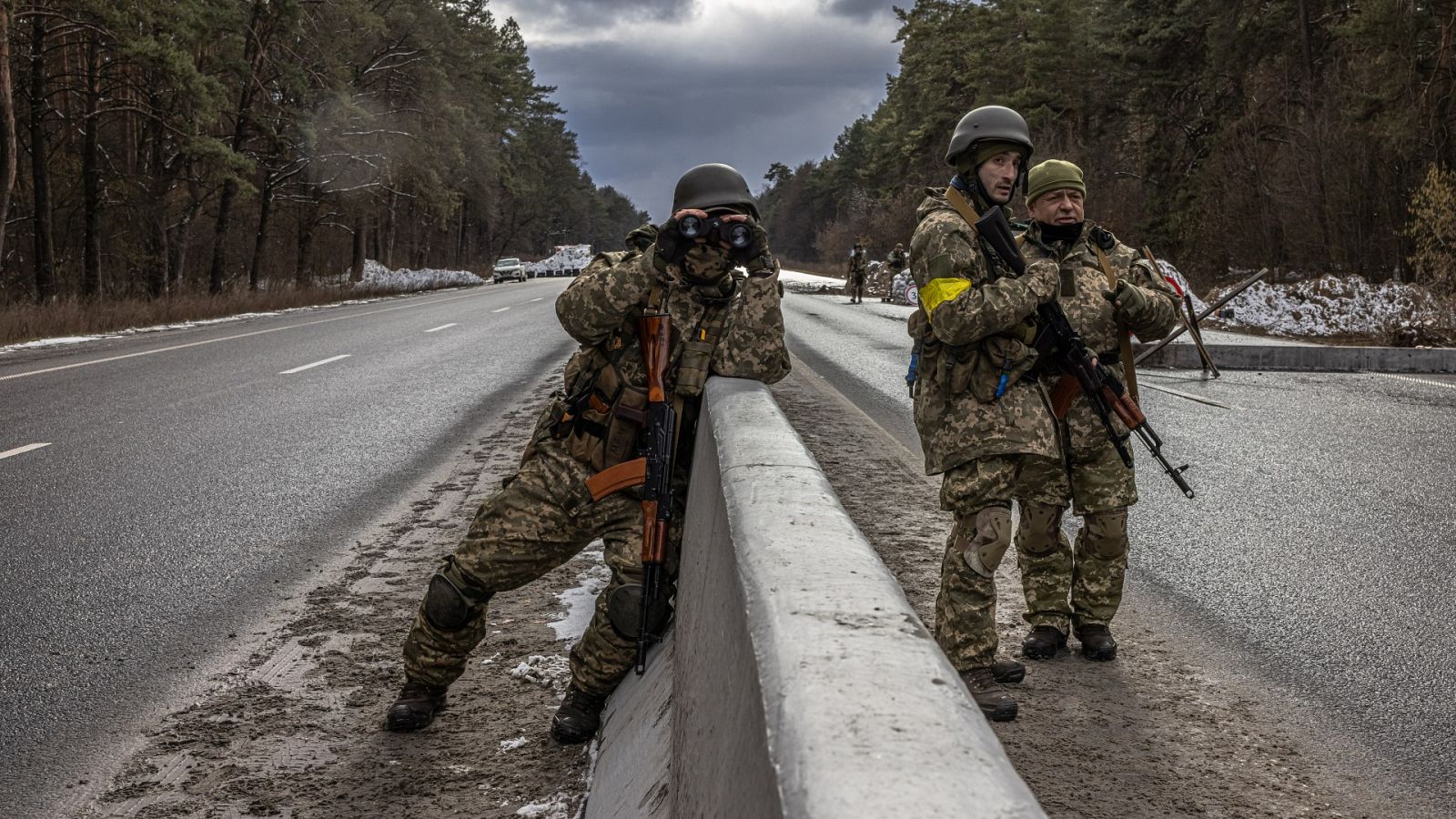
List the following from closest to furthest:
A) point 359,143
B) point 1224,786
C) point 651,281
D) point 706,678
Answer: point 706,678
point 1224,786
point 651,281
point 359,143

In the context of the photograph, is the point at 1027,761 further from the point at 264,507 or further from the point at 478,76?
the point at 478,76

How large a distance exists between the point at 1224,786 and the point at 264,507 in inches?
208

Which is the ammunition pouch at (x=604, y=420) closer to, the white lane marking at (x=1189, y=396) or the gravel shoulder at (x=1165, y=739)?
the gravel shoulder at (x=1165, y=739)

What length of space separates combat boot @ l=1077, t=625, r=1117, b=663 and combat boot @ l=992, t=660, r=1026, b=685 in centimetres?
41

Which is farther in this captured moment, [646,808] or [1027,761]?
[1027,761]

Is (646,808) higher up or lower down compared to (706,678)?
lower down

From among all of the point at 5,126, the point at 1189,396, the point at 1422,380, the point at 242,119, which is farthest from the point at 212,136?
the point at 1422,380

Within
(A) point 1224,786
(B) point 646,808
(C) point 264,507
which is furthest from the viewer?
(C) point 264,507

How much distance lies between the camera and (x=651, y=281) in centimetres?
370

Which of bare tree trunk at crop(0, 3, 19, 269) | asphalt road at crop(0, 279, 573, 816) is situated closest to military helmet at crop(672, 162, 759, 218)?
asphalt road at crop(0, 279, 573, 816)

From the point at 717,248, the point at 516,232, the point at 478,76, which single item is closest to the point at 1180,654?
the point at 717,248

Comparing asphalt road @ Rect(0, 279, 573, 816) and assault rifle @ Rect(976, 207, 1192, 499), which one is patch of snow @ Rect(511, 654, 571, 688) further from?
assault rifle @ Rect(976, 207, 1192, 499)

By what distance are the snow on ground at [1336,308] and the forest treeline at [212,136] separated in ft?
68.6

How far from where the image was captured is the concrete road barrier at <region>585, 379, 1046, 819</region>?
1266mm
